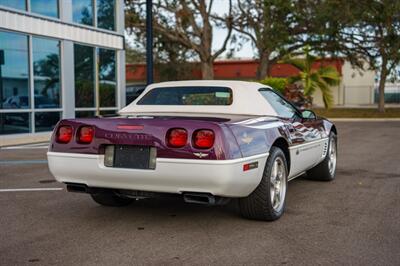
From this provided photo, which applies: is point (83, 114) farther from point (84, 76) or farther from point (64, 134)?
point (64, 134)

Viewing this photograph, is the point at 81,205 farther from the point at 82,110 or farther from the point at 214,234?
the point at 82,110

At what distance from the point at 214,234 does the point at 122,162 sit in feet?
3.62

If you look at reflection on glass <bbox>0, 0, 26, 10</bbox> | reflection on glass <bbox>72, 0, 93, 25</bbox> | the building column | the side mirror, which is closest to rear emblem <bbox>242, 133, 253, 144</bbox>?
the side mirror

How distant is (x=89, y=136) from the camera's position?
16.1ft

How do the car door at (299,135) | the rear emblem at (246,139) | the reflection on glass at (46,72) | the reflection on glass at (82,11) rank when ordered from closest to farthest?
the rear emblem at (246,139) → the car door at (299,135) → the reflection on glass at (46,72) → the reflection on glass at (82,11)

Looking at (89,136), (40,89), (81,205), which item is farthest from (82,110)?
(89,136)

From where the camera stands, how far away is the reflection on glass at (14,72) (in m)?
13.4

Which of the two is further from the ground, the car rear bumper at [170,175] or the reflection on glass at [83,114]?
the reflection on glass at [83,114]

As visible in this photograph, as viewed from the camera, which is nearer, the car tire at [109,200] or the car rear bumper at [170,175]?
the car rear bumper at [170,175]

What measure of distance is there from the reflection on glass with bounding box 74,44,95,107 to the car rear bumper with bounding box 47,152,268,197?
456 inches

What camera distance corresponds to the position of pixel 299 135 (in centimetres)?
601

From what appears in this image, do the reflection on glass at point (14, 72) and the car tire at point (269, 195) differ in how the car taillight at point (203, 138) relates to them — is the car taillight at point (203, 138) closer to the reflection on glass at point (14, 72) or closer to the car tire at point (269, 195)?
the car tire at point (269, 195)

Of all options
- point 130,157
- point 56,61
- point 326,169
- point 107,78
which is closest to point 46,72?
point 56,61

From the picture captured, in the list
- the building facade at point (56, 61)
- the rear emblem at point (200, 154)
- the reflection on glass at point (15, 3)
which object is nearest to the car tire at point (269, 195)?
the rear emblem at point (200, 154)
